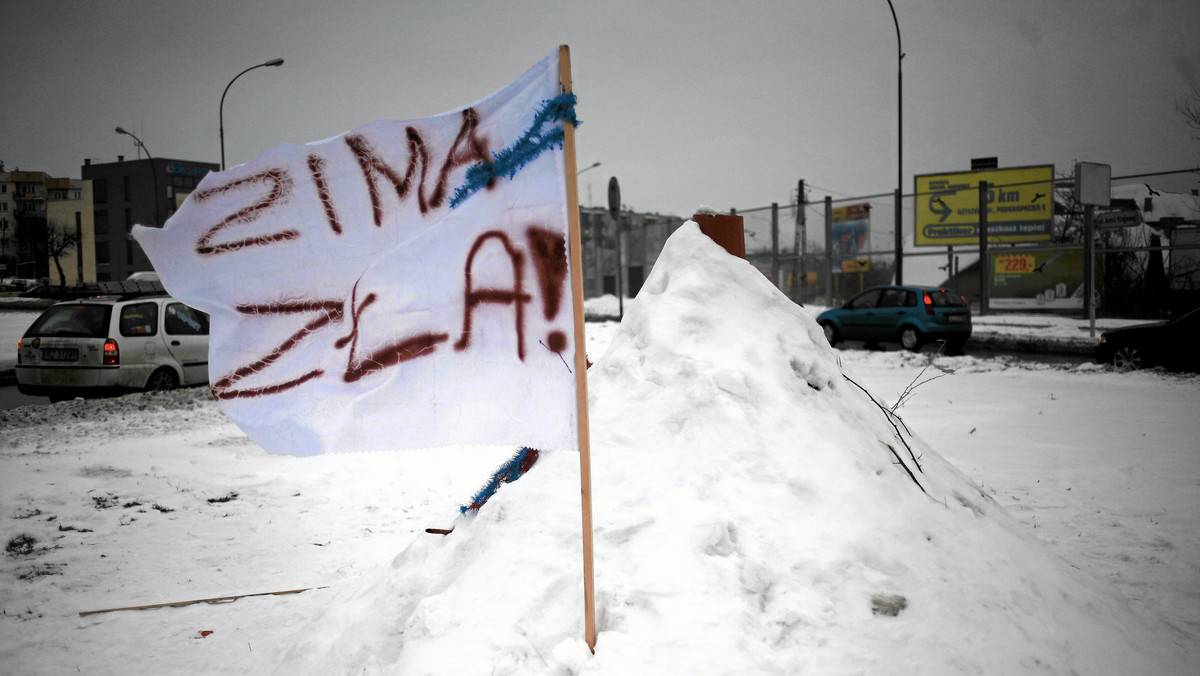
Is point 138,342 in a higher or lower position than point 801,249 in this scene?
lower

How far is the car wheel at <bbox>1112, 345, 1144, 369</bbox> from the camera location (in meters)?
11.3

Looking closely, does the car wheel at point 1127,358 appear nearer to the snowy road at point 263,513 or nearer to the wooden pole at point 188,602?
the snowy road at point 263,513

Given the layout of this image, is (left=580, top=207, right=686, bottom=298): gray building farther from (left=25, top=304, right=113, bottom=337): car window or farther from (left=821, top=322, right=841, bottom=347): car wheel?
(left=25, top=304, right=113, bottom=337): car window

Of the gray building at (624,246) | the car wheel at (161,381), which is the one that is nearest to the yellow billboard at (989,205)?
the gray building at (624,246)

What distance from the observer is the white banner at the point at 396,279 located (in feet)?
8.50

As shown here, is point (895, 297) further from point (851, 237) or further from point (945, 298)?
point (851, 237)

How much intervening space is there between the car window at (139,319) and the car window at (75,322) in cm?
20

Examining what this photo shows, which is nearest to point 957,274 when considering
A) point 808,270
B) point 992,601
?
point 808,270

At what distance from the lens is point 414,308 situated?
2.74m

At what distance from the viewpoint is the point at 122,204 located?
78438 mm

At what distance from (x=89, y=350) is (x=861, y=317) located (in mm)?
14395

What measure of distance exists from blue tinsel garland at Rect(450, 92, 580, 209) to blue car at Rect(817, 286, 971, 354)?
14.9m

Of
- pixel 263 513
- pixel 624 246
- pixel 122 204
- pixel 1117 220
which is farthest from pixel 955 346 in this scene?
pixel 122 204

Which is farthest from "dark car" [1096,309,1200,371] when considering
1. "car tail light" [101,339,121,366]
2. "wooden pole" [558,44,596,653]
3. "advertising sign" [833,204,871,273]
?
"car tail light" [101,339,121,366]
